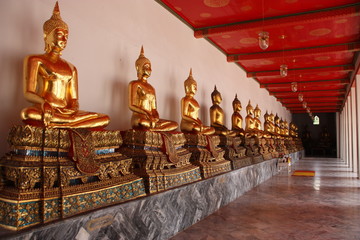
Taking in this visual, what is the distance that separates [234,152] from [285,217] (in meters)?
2.40

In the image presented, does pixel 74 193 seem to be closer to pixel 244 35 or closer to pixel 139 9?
pixel 139 9

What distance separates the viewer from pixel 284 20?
19.5 feet

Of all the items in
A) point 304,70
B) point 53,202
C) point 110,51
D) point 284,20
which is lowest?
point 53,202

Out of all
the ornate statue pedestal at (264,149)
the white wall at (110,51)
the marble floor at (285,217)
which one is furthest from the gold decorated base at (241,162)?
the ornate statue pedestal at (264,149)

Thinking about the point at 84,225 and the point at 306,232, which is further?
the point at 306,232

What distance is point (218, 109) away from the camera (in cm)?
655

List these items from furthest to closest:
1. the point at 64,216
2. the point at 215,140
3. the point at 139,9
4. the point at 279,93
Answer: the point at 279,93
the point at 215,140
the point at 139,9
the point at 64,216

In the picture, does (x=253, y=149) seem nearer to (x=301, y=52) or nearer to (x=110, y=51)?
(x=301, y=52)

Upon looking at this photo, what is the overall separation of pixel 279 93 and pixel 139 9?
39.3ft

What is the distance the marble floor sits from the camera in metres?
3.40

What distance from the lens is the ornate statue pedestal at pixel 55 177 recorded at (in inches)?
84.7

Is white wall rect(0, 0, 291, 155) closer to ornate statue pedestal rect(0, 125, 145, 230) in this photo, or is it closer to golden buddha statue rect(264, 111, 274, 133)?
ornate statue pedestal rect(0, 125, 145, 230)

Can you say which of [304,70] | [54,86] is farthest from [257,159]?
[54,86]

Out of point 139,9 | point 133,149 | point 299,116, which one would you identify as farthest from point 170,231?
point 299,116
